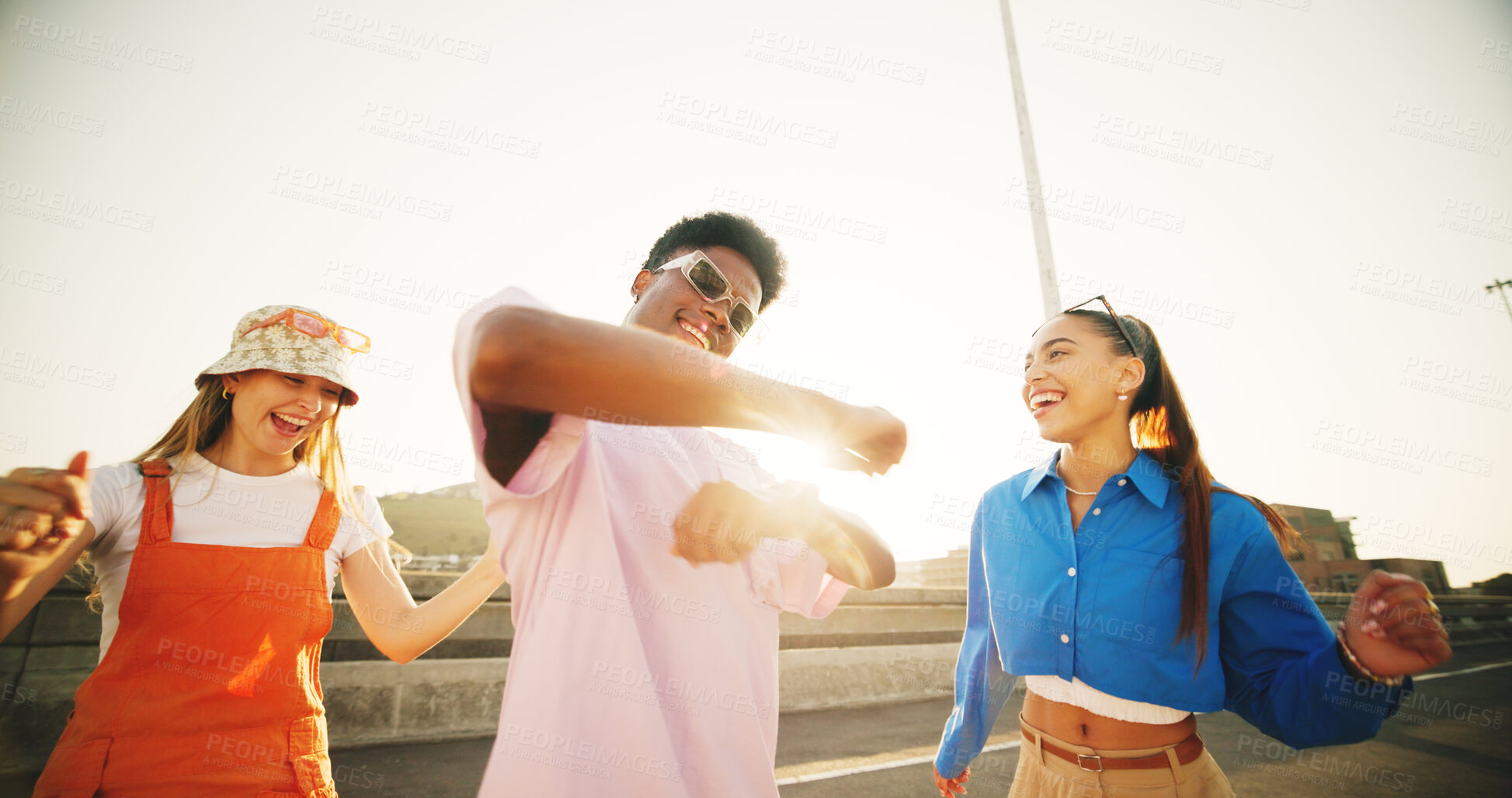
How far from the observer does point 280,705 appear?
6.05 feet

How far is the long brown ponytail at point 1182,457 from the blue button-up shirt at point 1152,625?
0.13ft

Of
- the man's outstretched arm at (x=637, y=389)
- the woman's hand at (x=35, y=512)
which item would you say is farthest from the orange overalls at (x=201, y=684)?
the man's outstretched arm at (x=637, y=389)

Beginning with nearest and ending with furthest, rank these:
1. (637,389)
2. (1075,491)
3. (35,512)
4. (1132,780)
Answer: (637,389)
(35,512)
(1132,780)
(1075,491)

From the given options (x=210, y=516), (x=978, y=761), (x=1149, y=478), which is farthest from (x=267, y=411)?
(x=978, y=761)

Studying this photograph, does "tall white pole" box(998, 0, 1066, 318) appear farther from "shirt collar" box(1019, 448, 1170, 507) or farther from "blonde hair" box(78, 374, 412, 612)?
"blonde hair" box(78, 374, 412, 612)

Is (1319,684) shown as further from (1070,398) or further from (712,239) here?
(712,239)

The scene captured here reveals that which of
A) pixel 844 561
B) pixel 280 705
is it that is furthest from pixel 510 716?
pixel 280 705

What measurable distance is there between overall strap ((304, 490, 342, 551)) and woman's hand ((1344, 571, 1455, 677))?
11.0 feet

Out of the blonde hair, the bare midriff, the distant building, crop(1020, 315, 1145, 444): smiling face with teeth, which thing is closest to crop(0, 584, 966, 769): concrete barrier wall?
the blonde hair

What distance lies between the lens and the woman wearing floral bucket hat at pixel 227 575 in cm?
157

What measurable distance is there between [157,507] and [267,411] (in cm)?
44

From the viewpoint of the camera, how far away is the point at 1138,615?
2154mm

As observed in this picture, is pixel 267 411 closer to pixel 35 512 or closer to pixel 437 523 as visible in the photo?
pixel 35 512

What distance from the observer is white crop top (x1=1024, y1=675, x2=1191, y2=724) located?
6.77 feet
